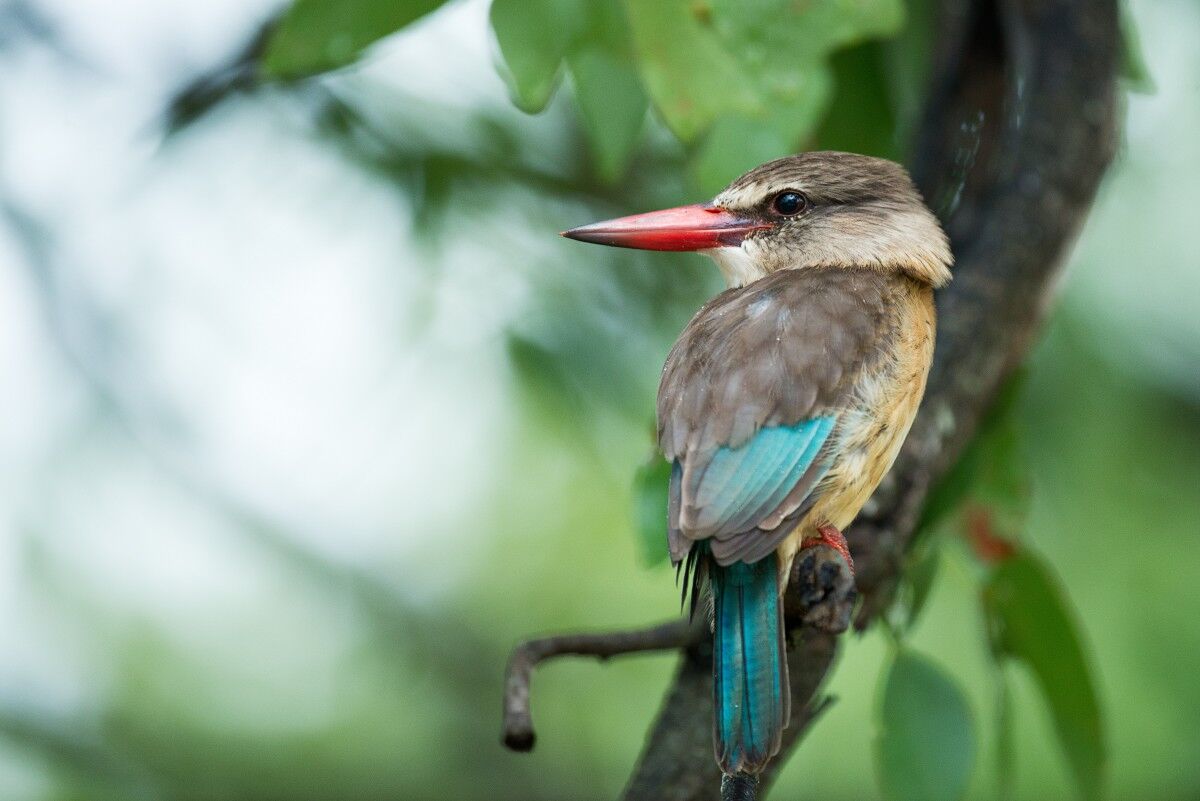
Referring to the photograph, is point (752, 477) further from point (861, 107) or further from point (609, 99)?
point (861, 107)

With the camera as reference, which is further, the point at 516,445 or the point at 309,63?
the point at 516,445

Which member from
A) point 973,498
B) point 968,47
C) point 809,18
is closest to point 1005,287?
point 973,498

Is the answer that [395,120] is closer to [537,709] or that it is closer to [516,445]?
[516,445]

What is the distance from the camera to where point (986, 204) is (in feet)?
10.3

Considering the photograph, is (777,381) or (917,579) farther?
(917,579)

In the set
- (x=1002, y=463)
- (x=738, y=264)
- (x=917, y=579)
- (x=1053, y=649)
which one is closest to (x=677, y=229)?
(x=738, y=264)

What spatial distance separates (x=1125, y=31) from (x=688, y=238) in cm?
134

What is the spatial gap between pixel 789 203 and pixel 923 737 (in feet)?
3.36

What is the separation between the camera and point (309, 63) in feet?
7.70

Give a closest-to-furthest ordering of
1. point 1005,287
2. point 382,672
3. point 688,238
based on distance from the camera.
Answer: point 688,238 < point 1005,287 < point 382,672

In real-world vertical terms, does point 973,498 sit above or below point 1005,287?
below

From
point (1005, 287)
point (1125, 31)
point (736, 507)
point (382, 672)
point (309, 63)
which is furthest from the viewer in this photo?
point (382, 672)

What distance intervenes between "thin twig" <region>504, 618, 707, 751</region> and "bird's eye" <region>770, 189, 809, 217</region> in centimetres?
81

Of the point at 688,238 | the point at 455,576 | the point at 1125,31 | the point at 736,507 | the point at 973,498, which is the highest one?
the point at 1125,31
